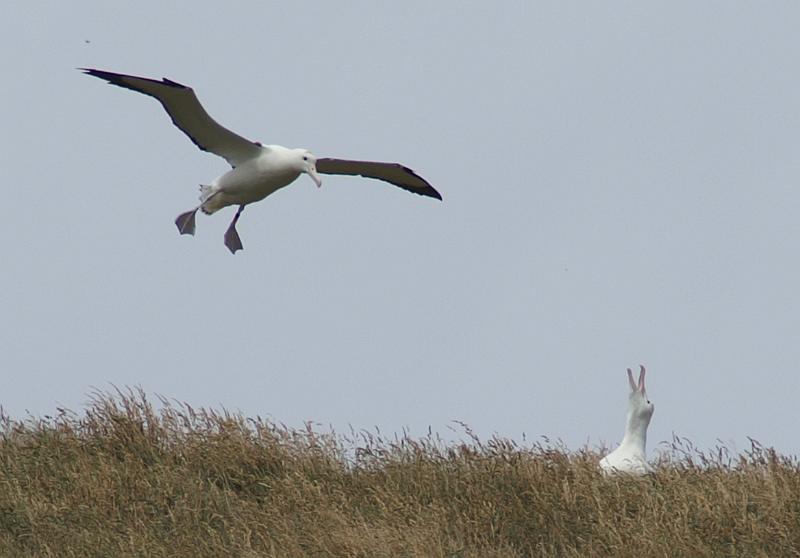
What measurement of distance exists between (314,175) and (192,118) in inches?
38.6

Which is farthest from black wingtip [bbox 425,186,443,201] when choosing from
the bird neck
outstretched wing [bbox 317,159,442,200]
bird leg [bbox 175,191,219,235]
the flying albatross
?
the bird neck

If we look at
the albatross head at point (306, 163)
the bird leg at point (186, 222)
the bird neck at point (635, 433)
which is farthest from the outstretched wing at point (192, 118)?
the bird neck at point (635, 433)

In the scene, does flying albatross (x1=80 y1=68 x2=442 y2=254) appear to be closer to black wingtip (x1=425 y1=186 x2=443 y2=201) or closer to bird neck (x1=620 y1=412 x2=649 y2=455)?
black wingtip (x1=425 y1=186 x2=443 y2=201)

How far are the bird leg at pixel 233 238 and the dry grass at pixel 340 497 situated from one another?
302 centimetres

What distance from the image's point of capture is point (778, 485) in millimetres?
7695

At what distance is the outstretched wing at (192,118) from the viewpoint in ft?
31.6

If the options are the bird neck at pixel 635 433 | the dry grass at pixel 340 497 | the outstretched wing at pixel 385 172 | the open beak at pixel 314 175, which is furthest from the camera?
the outstretched wing at pixel 385 172

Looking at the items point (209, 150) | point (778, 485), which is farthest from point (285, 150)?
point (778, 485)

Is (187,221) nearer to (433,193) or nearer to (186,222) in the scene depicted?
(186,222)

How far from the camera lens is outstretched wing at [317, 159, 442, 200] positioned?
11.1 meters

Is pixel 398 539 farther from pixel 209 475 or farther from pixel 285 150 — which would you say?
pixel 285 150

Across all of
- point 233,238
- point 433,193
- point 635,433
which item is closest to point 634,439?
point 635,433

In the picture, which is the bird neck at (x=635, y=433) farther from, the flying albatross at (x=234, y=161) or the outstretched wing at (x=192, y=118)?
the outstretched wing at (x=192, y=118)

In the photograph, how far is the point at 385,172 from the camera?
1143 centimetres
